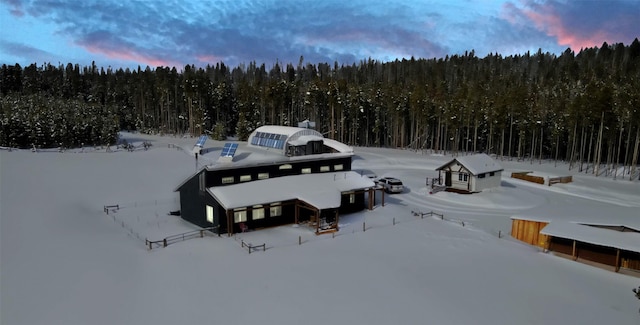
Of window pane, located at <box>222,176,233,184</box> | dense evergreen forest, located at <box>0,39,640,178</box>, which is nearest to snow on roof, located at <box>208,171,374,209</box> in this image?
window pane, located at <box>222,176,233,184</box>

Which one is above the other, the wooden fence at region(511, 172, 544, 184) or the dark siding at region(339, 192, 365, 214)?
the wooden fence at region(511, 172, 544, 184)

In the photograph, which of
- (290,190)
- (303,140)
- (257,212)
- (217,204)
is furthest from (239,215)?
(303,140)

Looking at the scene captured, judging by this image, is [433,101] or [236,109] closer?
[433,101]

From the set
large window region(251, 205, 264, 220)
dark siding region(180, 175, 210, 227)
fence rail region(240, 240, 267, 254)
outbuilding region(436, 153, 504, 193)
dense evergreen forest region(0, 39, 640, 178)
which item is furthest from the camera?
dense evergreen forest region(0, 39, 640, 178)

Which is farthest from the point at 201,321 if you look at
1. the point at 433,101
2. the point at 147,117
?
the point at 147,117

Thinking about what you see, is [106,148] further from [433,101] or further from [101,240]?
[433,101]

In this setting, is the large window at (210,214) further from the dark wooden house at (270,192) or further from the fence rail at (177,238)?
the fence rail at (177,238)

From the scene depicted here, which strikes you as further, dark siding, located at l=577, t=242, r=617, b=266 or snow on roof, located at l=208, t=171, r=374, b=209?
snow on roof, located at l=208, t=171, r=374, b=209

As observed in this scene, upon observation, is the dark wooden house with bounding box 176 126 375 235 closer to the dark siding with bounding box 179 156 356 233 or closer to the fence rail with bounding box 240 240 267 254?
the dark siding with bounding box 179 156 356 233
